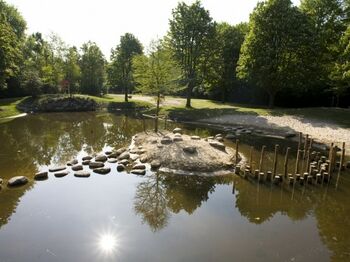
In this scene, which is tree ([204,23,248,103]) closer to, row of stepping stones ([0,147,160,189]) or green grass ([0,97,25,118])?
green grass ([0,97,25,118])

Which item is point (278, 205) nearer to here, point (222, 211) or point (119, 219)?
point (222, 211)

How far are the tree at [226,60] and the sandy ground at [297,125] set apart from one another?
13704 mm

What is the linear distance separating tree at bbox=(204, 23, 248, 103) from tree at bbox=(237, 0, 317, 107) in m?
9.11

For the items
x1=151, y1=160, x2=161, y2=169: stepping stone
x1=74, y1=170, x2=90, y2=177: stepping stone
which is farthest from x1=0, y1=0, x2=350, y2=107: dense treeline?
x1=74, y1=170, x2=90, y2=177: stepping stone

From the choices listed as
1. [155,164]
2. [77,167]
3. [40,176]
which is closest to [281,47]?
[155,164]

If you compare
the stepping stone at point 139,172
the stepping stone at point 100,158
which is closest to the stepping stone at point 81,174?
the stepping stone at point 100,158

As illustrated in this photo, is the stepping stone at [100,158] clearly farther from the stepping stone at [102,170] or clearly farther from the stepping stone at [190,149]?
the stepping stone at [190,149]

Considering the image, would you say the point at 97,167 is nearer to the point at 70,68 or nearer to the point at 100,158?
the point at 100,158

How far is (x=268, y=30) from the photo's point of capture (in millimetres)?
39125

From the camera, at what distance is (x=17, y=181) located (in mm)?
15883

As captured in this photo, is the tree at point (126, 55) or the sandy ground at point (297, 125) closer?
the sandy ground at point (297, 125)

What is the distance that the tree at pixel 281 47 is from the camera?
3872 centimetres

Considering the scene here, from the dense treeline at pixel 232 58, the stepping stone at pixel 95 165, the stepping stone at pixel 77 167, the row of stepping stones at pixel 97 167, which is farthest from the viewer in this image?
the dense treeline at pixel 232 58

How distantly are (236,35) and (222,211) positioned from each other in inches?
1742
